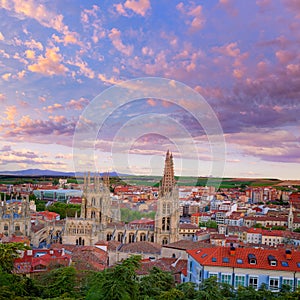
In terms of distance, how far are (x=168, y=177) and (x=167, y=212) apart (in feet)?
14.3

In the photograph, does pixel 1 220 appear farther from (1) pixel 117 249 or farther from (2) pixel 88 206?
(1) pixel 117 249

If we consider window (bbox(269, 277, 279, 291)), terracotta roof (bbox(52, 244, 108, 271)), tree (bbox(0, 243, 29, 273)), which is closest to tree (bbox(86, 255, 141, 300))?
tree (bbox(0, 243, 29, 273))

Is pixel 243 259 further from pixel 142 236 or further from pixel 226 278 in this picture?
pixel 142 236

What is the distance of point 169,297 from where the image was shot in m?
13.6

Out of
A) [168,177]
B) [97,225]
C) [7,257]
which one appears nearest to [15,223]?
[97,225]

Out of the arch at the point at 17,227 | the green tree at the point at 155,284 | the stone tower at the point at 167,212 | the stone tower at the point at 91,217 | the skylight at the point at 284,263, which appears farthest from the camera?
the stone tower at the point at 167,212

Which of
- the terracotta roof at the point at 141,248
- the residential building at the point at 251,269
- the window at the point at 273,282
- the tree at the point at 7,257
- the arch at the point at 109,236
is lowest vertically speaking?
the arch at the point at 109,236

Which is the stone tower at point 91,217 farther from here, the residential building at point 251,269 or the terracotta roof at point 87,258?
the residential building at point 251,269

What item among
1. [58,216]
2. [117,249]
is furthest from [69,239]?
[58,216]

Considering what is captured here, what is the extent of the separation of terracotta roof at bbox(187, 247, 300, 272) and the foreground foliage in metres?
3.52

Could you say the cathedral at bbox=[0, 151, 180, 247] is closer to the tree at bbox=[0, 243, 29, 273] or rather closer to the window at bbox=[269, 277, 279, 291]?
the window at bbox=[269, 277, 279, 291]

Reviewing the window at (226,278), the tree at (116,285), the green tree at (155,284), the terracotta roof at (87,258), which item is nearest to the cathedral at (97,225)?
the terracotta roof at (87,258)

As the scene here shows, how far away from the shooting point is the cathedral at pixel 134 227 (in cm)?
4250

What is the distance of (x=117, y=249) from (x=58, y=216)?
3430 centimetres
